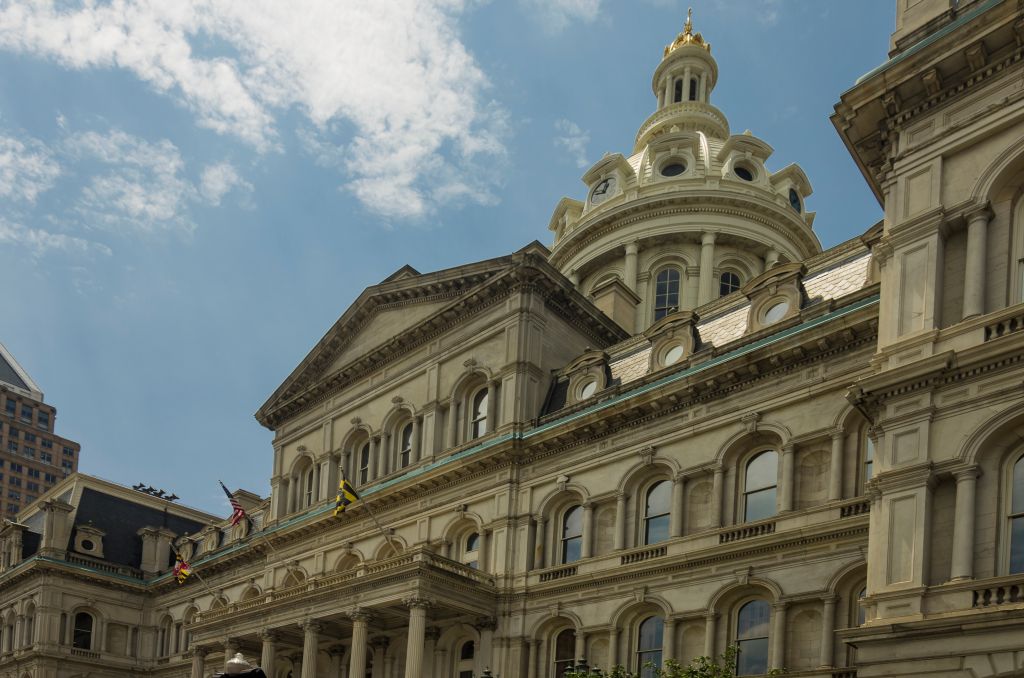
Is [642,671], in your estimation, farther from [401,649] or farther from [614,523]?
[401,649]

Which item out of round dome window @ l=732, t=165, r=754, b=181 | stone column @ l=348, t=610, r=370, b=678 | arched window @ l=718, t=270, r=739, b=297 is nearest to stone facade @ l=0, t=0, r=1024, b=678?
arched window @ l=718, t=270, r=739, b=297

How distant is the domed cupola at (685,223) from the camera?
187 feet

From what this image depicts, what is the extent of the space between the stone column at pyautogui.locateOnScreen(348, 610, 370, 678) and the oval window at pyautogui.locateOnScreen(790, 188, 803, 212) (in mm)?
36979

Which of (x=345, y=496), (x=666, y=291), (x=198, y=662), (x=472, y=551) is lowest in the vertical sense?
(x=198, y=662)

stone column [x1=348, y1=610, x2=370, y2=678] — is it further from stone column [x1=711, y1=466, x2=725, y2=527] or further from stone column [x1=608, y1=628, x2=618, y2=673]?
stone column [x1=711, y1=466, x2=725, y2=527]

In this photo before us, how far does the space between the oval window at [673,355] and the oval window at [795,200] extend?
30459mm

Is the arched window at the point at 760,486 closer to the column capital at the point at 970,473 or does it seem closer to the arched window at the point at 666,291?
the column capital at the point at 970,473

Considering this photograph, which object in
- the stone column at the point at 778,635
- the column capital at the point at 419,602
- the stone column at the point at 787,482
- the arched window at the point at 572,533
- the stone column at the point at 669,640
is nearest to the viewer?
the stone column at the point at 778,635

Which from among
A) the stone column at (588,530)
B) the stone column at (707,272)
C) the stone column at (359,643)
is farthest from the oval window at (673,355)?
the stone column at (707,272)

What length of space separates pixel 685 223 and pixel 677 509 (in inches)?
1166

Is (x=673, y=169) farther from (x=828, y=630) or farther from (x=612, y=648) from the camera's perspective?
(x=828, y=630)

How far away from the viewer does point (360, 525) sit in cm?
4062

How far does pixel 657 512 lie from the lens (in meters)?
31.5

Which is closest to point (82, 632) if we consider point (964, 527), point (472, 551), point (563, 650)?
point (472, 551)
